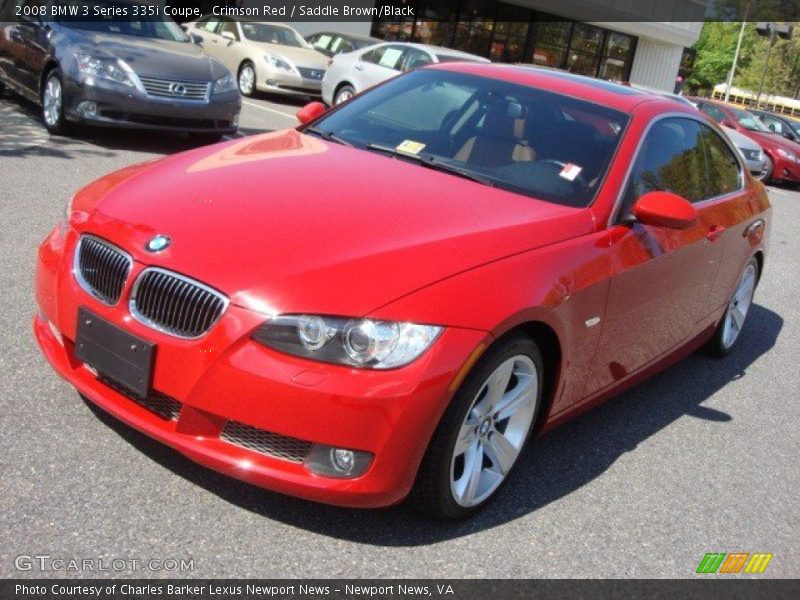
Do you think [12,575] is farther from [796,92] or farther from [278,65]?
[796,92]

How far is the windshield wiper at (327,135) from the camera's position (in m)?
4.43

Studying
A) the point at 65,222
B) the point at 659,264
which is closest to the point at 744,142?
the point at 659,264

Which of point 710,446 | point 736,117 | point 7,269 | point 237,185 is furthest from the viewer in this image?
point 736,117

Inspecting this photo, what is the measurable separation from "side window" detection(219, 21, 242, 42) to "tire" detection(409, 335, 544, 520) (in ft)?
49.1

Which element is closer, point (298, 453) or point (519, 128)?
point (298, 453)

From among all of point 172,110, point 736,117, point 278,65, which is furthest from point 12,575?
point 736,117

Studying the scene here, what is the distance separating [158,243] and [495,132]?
1779 millimetres

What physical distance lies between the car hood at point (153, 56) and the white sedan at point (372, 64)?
5.34 m

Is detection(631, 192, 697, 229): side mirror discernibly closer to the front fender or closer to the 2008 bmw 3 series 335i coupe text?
the 2008 bmw 3 series 335i coupe text

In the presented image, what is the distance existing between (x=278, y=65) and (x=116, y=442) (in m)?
13.8

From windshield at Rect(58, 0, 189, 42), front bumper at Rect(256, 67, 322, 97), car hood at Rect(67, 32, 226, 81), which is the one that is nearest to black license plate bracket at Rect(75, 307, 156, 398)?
car hood at Rect(67, 32, 226, 81)

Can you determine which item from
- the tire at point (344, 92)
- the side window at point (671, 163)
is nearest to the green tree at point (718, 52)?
the tire at point (344, 92)

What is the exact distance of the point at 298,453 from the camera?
2.94m

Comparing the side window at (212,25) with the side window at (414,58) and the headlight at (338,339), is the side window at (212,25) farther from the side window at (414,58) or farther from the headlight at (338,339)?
the headlight at (338,339)
